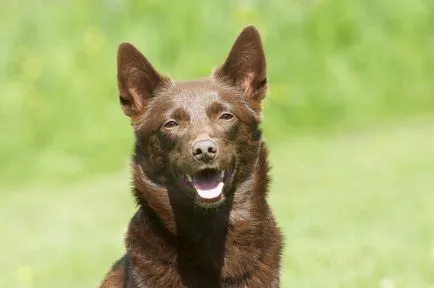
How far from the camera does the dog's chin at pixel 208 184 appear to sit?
5922 millimetres

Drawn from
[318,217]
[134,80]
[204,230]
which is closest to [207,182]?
[204,230]

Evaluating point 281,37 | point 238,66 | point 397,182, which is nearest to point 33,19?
point 281,37

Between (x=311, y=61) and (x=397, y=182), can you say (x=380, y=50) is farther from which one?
(x=397, y=182)

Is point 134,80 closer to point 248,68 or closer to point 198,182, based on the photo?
point 248,68

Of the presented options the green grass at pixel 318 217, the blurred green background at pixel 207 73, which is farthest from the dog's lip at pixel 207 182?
the blurred green background at pixel 207 73

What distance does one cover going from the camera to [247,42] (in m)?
6.51

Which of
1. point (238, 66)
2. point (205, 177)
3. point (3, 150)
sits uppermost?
point (238, 66)

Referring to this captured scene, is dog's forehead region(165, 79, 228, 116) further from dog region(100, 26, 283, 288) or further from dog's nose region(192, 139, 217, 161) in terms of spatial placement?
dog's nose region(192, 139, 217, 161)

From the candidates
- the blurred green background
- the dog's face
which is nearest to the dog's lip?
the dog's face

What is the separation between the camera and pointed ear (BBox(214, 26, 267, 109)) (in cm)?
651

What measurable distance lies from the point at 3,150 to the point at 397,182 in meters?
7.71

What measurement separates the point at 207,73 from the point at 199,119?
514 inches

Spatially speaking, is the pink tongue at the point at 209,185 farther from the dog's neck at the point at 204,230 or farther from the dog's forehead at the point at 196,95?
the dog's forehead at the point at 196,95

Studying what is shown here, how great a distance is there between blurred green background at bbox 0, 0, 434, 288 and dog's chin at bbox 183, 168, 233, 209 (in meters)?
7.59
